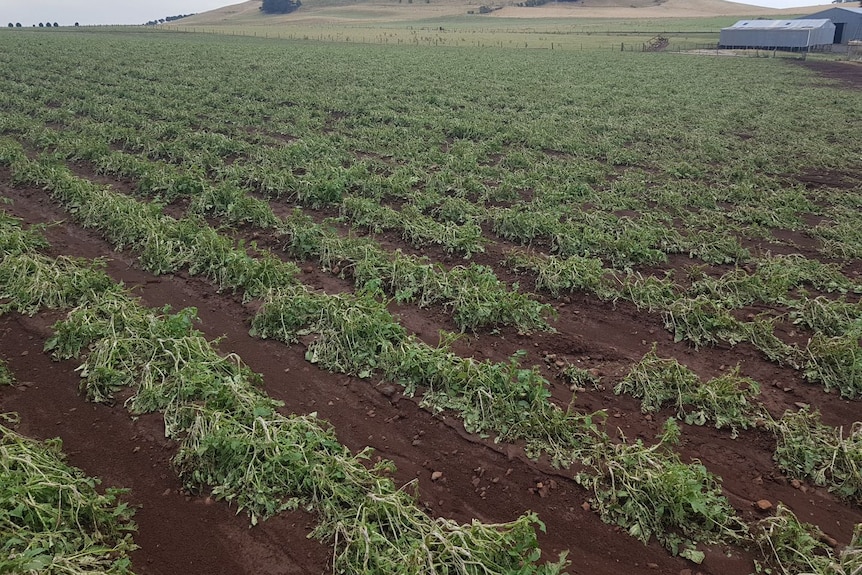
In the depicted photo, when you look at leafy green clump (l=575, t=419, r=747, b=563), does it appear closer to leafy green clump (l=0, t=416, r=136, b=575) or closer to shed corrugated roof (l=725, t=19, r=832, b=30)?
Result: leafy green clump (l=0, t=416, r=136, b=575)

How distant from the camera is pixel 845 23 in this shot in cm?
5719

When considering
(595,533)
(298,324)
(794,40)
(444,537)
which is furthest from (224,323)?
(794,40)

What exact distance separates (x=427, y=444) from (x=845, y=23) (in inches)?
2907

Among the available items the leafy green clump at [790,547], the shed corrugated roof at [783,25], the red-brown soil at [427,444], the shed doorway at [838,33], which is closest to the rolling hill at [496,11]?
the shed doorway at [838,33]

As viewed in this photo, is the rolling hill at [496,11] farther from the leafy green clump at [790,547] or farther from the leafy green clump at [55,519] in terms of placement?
the leafy green clump at [790,547]

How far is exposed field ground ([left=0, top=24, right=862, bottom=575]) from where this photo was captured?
4.61m

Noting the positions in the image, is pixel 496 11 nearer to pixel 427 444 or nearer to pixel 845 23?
pixel 845 23

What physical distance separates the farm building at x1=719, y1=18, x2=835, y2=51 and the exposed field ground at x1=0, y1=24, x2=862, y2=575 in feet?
164

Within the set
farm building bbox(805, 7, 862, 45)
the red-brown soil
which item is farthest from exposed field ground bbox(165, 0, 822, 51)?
the red-brown soil

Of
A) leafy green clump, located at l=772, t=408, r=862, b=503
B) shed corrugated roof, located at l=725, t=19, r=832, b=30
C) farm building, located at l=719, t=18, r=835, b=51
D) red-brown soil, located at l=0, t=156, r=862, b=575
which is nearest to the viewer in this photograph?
red-brown soil, located at l=0, t=156, r=862, b=575

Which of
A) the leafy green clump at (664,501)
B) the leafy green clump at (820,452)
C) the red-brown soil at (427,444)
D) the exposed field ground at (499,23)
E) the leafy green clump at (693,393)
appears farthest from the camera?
the exposed field ground at (499,23)

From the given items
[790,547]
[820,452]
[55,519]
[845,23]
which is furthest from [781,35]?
[55,519]

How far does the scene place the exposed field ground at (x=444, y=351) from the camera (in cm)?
461

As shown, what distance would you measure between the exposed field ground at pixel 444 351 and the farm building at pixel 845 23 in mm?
58035
